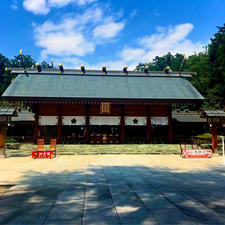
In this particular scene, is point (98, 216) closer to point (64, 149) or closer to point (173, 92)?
point (64, 149)

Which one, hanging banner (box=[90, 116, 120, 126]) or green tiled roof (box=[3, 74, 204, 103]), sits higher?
green tiled roof (box=[3, 74, 204, 103])

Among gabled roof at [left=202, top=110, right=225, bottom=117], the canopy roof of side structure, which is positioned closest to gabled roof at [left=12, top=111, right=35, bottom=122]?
the canopy roof of side structure

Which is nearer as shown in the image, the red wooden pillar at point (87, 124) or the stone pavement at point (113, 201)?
the stone pavement at point (113, 201)

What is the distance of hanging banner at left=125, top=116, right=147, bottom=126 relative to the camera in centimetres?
2019

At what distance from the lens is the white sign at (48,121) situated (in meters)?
19.3

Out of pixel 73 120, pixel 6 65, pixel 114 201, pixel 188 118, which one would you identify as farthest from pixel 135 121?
pixel 6 65

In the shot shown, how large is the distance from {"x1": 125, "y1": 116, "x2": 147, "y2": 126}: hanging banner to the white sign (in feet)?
26.0

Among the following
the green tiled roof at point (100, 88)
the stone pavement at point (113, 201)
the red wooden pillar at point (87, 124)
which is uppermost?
the green tiled roof at point (100, 88)

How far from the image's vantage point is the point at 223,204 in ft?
15.4

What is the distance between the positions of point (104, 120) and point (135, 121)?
3.53m

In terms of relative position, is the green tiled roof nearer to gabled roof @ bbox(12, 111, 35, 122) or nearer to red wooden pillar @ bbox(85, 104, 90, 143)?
red wooden pillar @ bbox(85, 104, 90, 143)

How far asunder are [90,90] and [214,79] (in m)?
30.7

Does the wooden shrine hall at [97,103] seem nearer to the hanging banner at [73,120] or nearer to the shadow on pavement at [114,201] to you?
the hanging banner at [73,120]

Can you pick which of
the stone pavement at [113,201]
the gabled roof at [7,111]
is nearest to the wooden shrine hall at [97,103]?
the gabled roof at [7,111]
